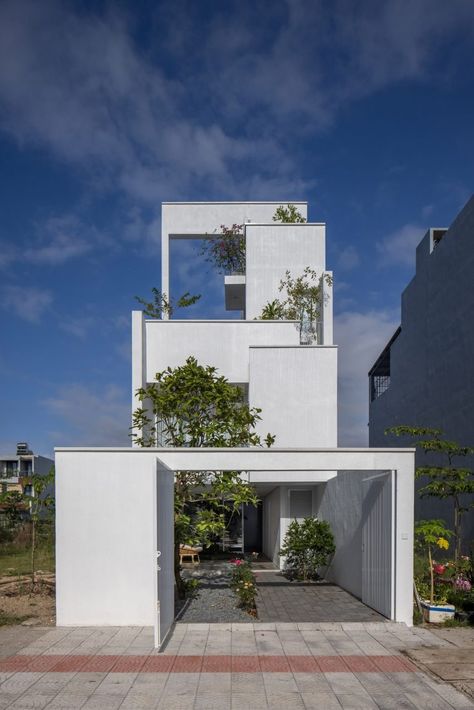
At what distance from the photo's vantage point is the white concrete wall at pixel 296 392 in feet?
47.1

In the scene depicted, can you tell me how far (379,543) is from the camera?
943 centimetres

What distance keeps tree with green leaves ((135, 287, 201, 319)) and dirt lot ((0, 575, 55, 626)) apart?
298 inches

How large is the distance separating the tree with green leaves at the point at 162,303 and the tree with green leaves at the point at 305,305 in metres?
2.38

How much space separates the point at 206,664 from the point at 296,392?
8649mm

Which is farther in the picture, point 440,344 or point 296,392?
point 440,344

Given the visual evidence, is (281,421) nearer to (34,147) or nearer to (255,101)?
(255,101)

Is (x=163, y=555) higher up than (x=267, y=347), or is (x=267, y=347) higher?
(x=267, y=347)

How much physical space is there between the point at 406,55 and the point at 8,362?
14.8 metres

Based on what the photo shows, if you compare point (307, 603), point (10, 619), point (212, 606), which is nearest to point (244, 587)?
point (212, 606)

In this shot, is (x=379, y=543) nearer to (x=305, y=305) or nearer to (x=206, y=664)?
(x=206, y=664)

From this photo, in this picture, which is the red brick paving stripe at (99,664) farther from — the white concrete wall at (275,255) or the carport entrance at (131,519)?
the white concrete wall at (275,255)

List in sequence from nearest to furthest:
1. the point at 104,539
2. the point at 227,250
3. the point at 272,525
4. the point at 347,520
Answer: the point at 104,539
the point at 347,520
the point at 272,525
the point at 227,250

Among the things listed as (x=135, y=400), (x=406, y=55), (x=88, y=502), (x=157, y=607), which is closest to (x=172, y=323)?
(x=135, y=400)

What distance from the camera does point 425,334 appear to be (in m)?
17.4
